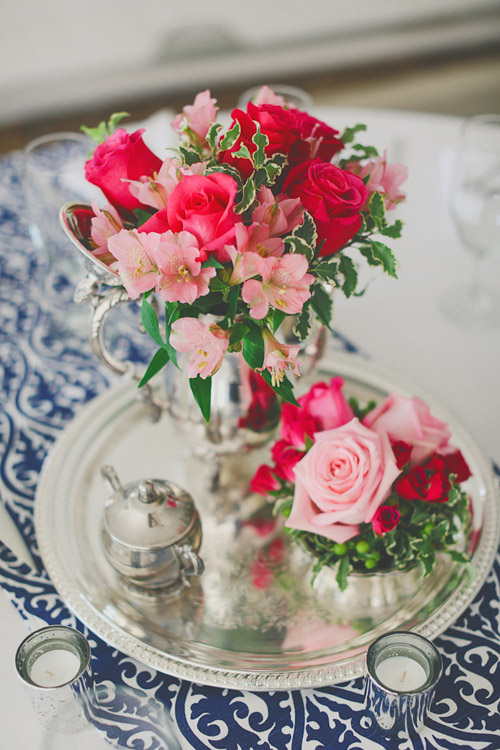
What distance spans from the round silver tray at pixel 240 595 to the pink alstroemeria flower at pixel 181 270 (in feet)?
0.90

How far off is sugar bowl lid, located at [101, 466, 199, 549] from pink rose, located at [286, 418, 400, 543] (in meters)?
0.09

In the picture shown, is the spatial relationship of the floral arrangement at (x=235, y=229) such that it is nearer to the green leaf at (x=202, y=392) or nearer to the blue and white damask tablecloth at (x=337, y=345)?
the green leaf at (x=202, y=392)

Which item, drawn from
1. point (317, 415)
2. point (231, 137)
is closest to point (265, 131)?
point (231, 137)

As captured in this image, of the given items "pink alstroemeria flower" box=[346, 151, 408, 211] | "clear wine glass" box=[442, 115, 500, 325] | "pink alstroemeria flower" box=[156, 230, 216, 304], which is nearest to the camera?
"pink alstroemeria flower" box=[156, 230, 216, 304]

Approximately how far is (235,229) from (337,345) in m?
0.46

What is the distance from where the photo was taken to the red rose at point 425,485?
583mm

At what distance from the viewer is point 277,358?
1.70 feet

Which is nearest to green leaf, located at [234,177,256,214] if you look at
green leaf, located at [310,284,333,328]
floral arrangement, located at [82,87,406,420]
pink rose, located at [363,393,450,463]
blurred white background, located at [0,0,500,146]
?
floral arrangement, located at [82,87,406,420]

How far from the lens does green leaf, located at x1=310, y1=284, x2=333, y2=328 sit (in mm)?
589

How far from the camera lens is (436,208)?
3.61ft

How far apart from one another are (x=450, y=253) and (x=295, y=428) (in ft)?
1.72

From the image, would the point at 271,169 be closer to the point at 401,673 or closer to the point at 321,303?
the point at 321,303

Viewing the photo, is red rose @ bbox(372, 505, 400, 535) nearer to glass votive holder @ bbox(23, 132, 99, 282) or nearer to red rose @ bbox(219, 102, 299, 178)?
red rose @ bbox(219, 102, 299, 178)

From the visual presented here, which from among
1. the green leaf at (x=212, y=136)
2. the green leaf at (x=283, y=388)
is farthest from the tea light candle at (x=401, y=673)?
the green leaf at (x=212, y=136)
